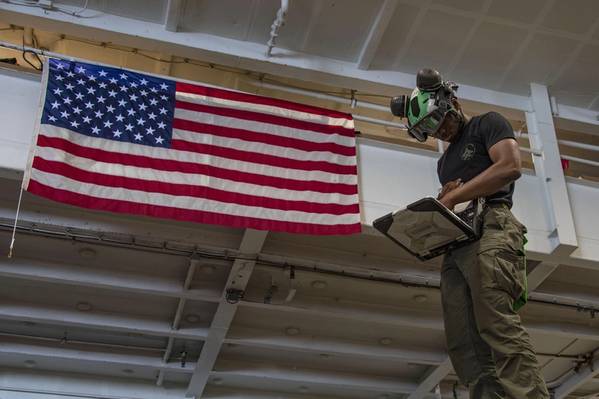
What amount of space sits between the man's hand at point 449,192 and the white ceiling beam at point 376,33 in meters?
3.24

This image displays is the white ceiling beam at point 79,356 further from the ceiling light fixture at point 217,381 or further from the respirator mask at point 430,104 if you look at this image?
the respirator mask at point 430,104

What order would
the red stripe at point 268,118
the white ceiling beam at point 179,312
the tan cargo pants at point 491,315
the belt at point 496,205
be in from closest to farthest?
the tan cargo pants at point 491,315 → the belt at point 496,205 → the red stripe at point 268,118 → the white ceiling beam at point 179,312

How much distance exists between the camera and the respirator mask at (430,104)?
3617 millimetres

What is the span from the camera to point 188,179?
18.5 feet

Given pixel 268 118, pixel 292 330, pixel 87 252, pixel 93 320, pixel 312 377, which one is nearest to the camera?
pixel 268 118

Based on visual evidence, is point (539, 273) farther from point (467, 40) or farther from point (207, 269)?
point (207, 269)

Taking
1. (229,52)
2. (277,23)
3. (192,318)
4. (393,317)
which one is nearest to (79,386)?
(192,318)

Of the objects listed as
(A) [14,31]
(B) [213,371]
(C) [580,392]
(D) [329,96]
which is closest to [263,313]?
(B) [213,371]

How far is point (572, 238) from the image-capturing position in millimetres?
6230

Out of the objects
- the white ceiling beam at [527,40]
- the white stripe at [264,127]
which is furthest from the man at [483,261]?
the white ceiling beam at [527,40]

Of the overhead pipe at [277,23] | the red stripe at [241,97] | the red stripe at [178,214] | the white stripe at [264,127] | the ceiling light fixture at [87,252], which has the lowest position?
the red stripe at [178,214]

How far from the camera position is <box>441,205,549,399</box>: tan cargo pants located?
2744mm

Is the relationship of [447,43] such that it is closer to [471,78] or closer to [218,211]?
[471,78]

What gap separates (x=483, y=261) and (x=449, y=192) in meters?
0.50
